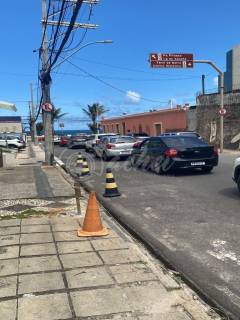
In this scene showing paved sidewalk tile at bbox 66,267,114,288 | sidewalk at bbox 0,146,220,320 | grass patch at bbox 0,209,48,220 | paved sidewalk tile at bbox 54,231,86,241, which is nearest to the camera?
sidewalk at bbox 0,146,220,320

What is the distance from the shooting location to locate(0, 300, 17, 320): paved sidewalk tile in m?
4.03

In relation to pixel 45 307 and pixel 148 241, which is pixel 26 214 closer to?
pixel 148 241

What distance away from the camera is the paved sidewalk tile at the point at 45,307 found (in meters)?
4.04

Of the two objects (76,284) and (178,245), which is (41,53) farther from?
(76,284)

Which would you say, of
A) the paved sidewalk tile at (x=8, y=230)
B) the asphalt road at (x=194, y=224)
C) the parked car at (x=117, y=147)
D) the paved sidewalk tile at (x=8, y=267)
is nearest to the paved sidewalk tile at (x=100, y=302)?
the asphalt road at (x=194, y=224)

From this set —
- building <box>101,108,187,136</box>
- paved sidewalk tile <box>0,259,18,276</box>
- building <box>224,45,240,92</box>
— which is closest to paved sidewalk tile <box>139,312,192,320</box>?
paved sidewalk tile <box>0,259,18,276</box>

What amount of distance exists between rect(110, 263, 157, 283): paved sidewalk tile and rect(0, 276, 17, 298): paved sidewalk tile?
111cm

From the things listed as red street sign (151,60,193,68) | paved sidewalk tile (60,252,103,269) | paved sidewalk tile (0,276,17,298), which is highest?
red street sign (151,60,193,68)

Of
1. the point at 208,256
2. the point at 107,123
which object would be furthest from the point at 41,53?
the point at 107,123

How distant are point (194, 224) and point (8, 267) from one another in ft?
12.1

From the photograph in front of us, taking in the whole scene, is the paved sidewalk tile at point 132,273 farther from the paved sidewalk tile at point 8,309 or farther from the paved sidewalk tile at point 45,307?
the paved sidewalk tile at point 8,309

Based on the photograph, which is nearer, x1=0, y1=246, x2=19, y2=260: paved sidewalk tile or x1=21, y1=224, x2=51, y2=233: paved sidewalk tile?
x1=0, y1=246, x2=19, y2=260: paved sidewalk tile

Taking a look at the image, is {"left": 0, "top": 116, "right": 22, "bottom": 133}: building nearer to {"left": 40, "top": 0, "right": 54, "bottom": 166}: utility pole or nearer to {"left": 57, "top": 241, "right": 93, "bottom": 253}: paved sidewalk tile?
{"left": 40, "top": 0, "right": 54, "bottom": 166}: utility pole

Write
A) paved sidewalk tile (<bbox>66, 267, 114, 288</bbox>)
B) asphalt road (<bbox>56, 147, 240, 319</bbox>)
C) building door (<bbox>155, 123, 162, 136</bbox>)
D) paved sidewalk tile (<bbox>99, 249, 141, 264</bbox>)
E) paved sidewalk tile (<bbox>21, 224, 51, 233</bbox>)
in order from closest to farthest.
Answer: paved sidewalk tile (<bbox>66, 267, 114, 288</bbox>)
asphalt road (<bbox>56, 147, 240, 319</bbox>)
paved sidewalk tile (<bbox>99, 249, 141, 264</bbox>)
paved sidewalk tile (<bbox>21, 224, 51, 233</bbox>)
building door (<bbox>155, 123, 162, 136</bbox>)
